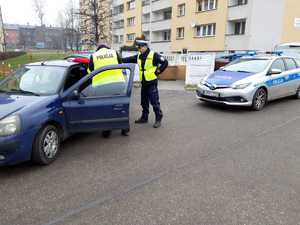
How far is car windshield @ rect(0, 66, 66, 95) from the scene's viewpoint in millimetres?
4172

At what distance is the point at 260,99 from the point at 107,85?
464cm

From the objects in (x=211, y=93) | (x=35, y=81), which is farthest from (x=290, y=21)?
(x=35, y=81)

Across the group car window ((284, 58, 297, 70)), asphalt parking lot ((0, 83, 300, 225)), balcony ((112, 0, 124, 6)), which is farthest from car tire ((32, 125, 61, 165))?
balcony ((112, 0, 124, 6))

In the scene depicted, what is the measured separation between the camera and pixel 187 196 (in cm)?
298

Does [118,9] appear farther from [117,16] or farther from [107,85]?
[107,85]

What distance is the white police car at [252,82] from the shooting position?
6.80 meters

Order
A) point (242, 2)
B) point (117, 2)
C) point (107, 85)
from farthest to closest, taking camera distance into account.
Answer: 1. point (117, 2)
2. point (242, 2)
3. point (107, 85)

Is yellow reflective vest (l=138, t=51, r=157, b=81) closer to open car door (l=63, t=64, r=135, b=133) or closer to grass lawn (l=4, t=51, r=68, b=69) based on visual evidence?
open car door (l=63, t=64, r=135, b=133)

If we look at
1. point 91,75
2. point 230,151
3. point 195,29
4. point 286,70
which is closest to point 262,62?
point 286,70

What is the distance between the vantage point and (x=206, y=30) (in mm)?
26141

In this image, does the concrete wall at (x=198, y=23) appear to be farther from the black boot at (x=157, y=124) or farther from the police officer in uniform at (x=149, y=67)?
the black boot at (x=157, y=124)

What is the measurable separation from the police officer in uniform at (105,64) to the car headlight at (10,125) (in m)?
1.47

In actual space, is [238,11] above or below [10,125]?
above

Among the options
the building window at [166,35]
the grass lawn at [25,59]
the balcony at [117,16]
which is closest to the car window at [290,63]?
the grass lawn at [25,59]
